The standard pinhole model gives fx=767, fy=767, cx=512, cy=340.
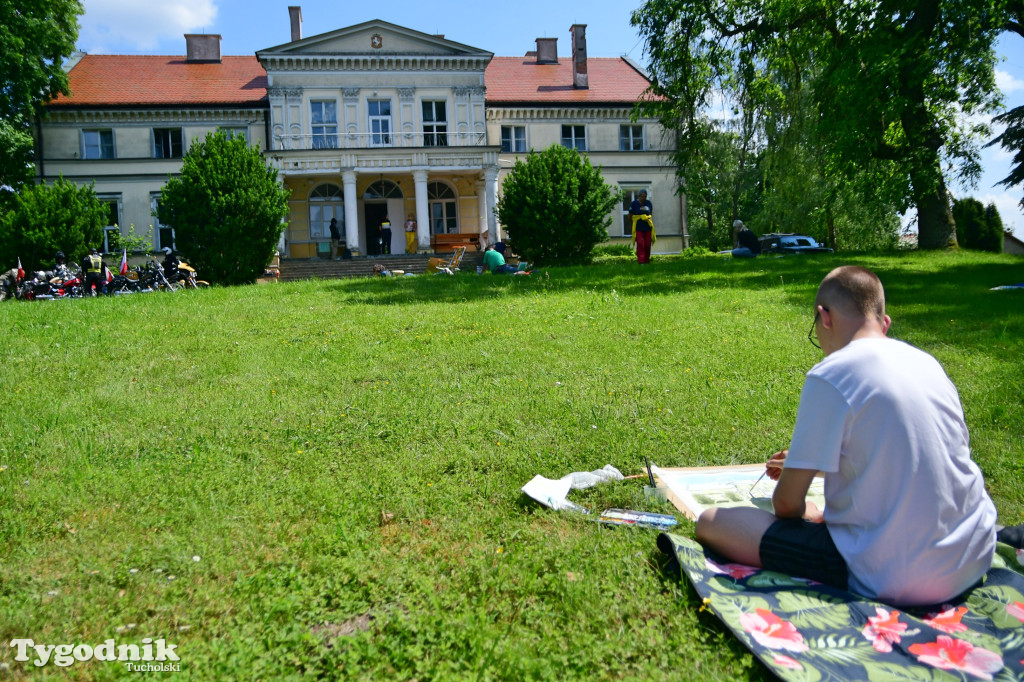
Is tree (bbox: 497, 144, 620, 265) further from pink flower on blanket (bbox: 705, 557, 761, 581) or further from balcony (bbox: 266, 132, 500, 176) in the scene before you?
pink flower on blanket (bbox: 705, 557, 761, 581)

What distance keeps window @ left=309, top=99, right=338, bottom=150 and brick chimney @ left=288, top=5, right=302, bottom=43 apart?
6650 mm

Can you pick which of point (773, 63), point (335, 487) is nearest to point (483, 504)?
point (335, 487)

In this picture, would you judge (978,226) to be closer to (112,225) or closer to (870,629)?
(870,629)

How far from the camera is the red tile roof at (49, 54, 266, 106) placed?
127 ft

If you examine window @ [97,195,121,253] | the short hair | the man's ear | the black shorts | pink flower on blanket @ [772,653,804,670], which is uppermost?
window @ [97,195,121,253]

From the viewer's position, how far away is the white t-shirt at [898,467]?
294 centimetres

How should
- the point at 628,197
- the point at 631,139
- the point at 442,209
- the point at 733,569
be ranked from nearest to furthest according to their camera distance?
the point at 733,569 → the point at 442,209 → the point at 628,197 → the point at 631,139

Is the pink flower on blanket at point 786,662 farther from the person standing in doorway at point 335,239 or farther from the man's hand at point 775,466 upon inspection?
the person standing in doorway at point 335,239

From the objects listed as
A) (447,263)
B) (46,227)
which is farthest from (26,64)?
(447,263)

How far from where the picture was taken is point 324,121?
1507 inches

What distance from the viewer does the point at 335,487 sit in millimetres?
4848

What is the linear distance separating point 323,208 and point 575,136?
14.5m

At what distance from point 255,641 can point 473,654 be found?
92 centimetres

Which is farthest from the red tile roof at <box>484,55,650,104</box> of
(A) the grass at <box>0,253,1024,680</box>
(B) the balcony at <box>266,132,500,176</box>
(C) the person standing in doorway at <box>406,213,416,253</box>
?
(A) the grass at <box>0,253,1024,680</box>
